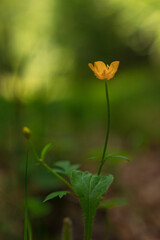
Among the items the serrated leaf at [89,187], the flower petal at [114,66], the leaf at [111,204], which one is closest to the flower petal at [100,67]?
the flower petal at [114,66]

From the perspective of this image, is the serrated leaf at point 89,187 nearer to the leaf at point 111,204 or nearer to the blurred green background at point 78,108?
the leaf at point 111,204

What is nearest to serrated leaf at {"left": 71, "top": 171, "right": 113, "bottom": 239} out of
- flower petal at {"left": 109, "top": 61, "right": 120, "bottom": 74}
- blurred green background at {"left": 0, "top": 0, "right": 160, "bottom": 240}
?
flower petal at {"left": 109, "top": 61, "right": 120, "bottom": 74}

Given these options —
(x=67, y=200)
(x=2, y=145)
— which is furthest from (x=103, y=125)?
(x=67, y=200)

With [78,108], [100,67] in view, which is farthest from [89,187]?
[78,108]

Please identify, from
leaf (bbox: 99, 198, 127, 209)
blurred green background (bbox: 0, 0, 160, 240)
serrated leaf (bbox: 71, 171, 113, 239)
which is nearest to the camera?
serrated leaf (bbox: 71, 171, 113, 239)

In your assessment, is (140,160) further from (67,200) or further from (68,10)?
(68,10)

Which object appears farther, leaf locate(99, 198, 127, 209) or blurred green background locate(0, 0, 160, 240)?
blurred green background locate(0, 0, 160, 240)

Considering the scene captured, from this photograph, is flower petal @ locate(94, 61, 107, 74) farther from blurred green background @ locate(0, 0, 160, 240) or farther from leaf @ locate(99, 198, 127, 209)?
blurred green background @ locate(0, 0, 160, 240)

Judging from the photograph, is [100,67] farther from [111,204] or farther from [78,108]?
[78,108]

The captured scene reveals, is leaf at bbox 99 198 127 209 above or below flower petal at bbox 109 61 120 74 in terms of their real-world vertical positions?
below
